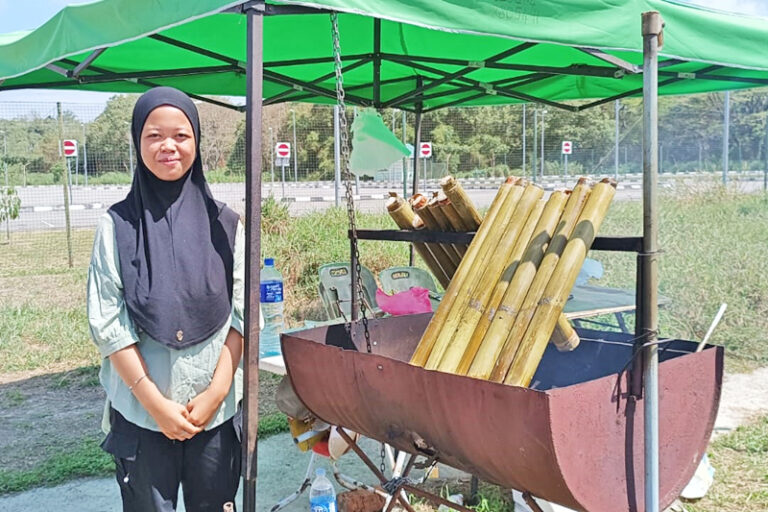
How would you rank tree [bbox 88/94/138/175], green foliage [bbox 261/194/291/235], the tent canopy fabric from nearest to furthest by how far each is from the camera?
the tent canopy fabric → green foliage [bbox 261/194/291/235] → tree [bbox 88/94/138/175]

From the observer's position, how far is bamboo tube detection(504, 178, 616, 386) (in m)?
1.93

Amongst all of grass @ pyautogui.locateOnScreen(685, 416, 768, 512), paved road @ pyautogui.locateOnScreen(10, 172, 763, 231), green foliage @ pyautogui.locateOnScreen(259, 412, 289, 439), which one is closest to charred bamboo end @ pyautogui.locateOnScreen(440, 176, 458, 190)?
grass @ pyautogui.locateOnScreen(685, 416, 768, 512)

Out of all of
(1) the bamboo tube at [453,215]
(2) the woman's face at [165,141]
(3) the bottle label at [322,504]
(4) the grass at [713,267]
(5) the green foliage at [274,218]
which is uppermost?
(2) the woman's face at [165,141]

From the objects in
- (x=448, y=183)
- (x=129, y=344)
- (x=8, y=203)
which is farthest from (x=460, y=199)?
(x=8, y=203)

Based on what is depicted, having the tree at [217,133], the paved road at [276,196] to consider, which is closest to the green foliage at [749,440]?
the paved road at [276,196]

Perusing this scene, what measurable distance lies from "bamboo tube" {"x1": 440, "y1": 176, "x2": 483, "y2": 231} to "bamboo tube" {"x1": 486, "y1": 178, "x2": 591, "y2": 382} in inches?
14.7

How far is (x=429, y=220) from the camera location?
256 centimetres

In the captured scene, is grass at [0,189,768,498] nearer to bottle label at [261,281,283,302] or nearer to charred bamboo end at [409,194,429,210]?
bottle label at [261,281,283,302]

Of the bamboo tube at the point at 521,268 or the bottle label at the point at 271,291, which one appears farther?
the bottle label at the point at 271,291

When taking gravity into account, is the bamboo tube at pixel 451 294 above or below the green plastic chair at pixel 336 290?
above

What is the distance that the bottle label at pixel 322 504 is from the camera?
2.97 metres

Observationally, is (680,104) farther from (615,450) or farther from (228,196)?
(615,450)

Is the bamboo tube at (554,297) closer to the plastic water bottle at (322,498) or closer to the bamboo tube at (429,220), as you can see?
the bamboo tube at (429,220)

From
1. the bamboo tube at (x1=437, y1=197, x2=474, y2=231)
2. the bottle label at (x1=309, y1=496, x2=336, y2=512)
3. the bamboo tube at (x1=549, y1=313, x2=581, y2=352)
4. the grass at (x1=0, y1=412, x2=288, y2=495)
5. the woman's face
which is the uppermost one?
the woman's face
